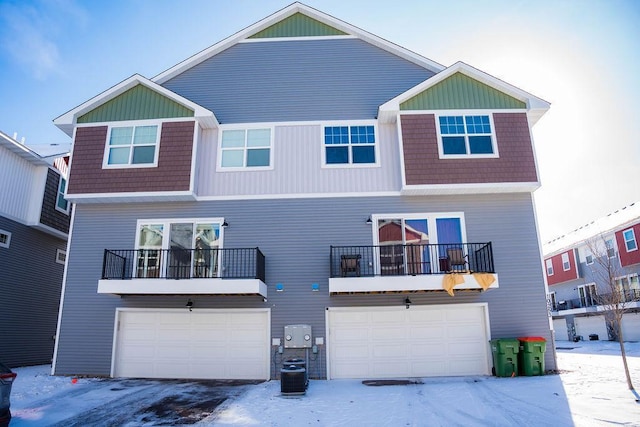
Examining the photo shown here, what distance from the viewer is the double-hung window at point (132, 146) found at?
555 inches

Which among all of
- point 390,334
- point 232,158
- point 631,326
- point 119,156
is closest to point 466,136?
point 390,334

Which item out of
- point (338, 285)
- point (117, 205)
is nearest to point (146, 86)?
point (117, 205)

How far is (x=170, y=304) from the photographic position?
44.0 feet

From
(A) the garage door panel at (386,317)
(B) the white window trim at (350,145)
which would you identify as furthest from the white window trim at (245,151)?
(A) the garage door panel at (386,317)

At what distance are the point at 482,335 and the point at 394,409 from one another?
17.1ft

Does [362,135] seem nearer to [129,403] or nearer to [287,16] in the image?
[287,16]

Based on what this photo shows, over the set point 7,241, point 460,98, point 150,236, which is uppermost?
point 460,98

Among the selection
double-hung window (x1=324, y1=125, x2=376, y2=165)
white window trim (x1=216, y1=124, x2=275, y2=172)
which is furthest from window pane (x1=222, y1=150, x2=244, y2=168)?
double-hung window (x1=324, y1=125, x2=376, y2=165)

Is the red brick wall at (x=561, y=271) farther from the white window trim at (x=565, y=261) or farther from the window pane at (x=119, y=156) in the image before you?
the window pane at (x=119, y=156)

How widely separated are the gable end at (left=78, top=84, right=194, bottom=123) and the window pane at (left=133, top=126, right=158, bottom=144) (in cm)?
35

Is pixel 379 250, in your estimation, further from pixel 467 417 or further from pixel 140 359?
pixel 140 359

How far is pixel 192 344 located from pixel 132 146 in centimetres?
676

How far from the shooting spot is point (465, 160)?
1355 centimetres

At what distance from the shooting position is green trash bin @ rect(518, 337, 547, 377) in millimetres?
11945
